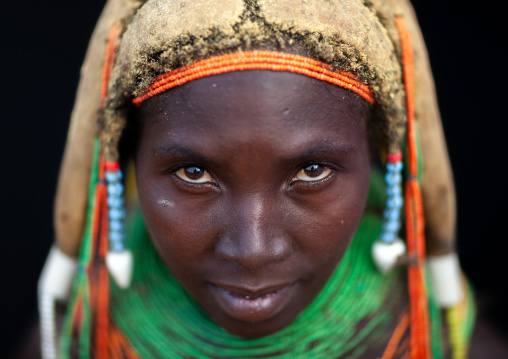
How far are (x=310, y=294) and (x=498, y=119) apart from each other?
1.60 metres

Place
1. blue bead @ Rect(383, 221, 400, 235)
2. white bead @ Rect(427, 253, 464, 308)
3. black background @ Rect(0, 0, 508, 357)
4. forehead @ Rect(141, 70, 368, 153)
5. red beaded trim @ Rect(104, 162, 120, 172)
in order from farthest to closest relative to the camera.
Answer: black background @ Rect(0, 0, 508, 357), white bead @ Rect(427, 253, 464, 308), blue bead @ Rect(383, 221, 400, 235), red beaded trim @ Rect(104, 162, 120, 172), forehead @ Rect(141, 70, 368, 153)

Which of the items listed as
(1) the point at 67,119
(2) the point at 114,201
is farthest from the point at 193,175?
(1) the point at 67,119

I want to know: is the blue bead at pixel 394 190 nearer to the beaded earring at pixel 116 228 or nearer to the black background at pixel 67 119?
the beaded earring at pixel 116 228

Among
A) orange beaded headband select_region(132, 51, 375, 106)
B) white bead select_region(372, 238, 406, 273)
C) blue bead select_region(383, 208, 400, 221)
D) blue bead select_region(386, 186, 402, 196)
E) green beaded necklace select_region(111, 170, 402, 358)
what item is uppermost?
orange beaded headband select_region(132, 51, 375, 106)

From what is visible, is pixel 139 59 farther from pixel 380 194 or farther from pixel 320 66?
pixel 380 194

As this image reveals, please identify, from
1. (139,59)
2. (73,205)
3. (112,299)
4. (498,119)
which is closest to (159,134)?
(139,59)

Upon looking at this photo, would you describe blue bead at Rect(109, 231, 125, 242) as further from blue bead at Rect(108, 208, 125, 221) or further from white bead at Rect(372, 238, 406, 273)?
white bead at Rect(372, 238, 406, 273)

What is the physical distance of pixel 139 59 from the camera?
1186 millimetres

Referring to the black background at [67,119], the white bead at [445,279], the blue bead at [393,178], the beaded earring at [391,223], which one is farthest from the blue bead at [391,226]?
the black background at [67,119]

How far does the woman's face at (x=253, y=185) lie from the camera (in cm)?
111

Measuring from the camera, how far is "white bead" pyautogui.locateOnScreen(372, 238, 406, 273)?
1.48m

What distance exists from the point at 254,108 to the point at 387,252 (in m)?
0.65

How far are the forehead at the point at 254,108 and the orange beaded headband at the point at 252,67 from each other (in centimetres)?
1

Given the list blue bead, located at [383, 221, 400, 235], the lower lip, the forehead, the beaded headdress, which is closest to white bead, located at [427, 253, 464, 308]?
the beaded headdress
